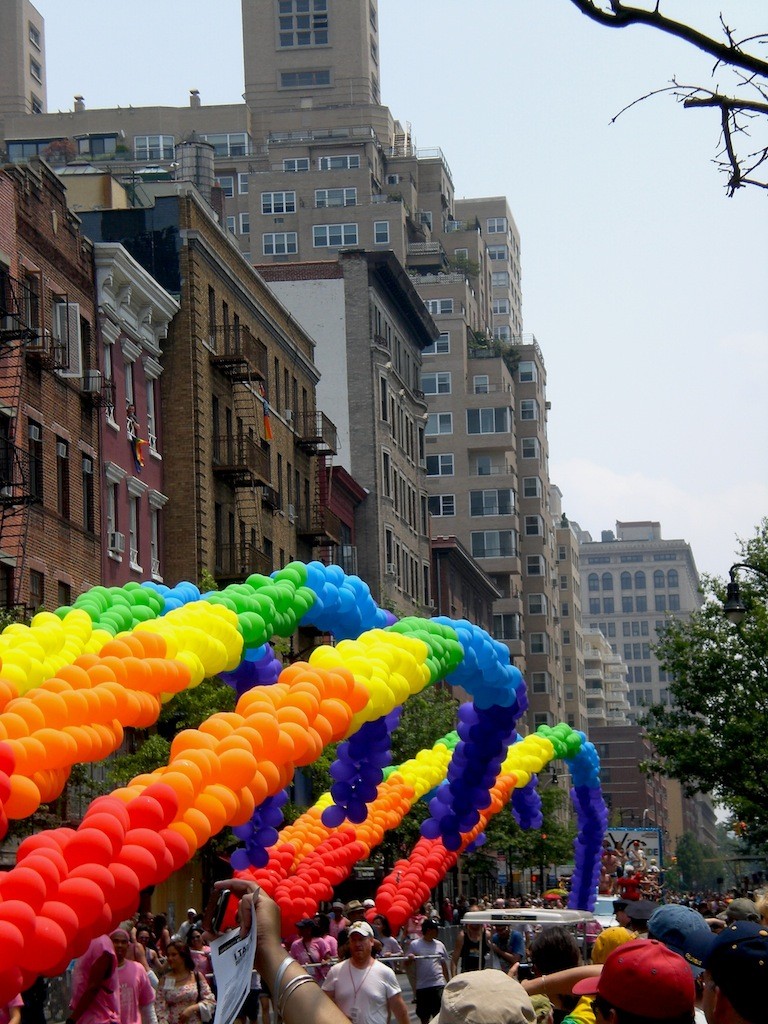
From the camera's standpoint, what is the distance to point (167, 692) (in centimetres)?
1739

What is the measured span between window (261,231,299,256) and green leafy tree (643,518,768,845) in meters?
60.7

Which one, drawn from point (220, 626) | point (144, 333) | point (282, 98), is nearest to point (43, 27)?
point (282, 98)

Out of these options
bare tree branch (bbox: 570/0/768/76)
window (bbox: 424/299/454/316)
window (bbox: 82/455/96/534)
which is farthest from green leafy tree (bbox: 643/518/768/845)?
window (bbox: 424/299/454/316)

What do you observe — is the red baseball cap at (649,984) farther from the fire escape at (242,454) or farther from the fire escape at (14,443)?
the fire escape at (242,454)

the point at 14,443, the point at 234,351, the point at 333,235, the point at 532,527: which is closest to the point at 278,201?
the point at 333,235

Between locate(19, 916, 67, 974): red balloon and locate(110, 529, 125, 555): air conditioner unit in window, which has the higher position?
locate(110, 529, 125, 555): air conditioner unit in window

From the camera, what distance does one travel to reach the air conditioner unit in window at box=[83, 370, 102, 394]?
1533 inches

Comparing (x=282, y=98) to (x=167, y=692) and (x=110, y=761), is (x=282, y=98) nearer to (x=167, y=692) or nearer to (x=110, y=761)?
(x=110, y=761)

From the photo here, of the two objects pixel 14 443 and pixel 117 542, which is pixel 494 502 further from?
pixel 14 443

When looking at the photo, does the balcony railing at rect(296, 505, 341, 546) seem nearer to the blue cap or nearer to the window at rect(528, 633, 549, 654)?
the blue cap

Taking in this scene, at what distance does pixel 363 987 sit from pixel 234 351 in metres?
36.4

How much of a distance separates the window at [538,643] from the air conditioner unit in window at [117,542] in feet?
260

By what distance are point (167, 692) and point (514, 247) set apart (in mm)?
146673

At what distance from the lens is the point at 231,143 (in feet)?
397
